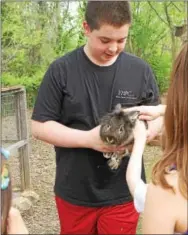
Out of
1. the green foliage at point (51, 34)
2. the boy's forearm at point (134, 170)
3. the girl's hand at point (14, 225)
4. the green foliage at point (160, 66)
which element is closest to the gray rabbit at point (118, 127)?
the boy's forearm at point (134, 170)

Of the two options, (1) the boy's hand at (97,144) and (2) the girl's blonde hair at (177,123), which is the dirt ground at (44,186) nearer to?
(1) the boy's hand at (97,144)

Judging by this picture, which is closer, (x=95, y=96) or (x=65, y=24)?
(x=95, y=96)

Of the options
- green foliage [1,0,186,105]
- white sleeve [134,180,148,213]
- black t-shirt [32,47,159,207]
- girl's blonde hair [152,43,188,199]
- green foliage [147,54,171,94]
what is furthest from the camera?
green foliage [147,54,171,94]

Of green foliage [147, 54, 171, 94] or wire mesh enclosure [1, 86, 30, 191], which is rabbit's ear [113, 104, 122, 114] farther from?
green foliage [147, 54, 171, 94]

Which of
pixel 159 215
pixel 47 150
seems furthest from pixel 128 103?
pixel 47 150

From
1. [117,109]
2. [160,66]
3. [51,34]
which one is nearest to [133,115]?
[117,109]

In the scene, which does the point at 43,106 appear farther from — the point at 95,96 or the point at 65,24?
the point at 65,24

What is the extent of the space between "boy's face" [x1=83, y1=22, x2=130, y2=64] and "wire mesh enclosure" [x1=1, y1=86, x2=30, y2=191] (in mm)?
2072

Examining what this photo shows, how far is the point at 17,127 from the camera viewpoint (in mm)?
3850

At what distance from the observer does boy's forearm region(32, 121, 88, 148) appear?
1604 millimetres

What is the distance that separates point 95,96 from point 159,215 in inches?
25.6

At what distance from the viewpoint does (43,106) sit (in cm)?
166

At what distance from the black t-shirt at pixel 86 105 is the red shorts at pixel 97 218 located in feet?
0.09

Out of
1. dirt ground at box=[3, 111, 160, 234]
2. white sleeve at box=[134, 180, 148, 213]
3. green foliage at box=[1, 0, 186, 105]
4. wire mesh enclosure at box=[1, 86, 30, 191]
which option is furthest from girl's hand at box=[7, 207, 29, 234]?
green foliage at box=[1, 0, 186, 105]
